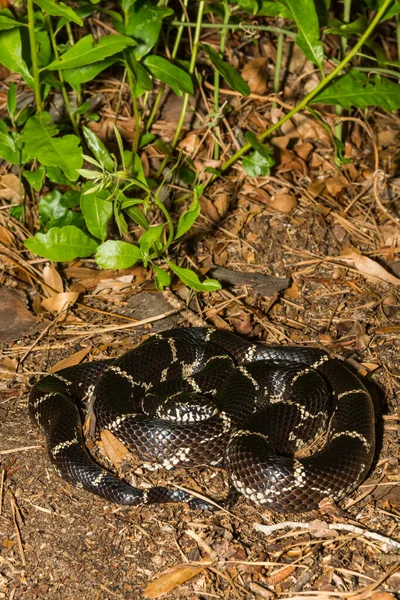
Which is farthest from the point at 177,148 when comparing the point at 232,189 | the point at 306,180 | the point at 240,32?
the point at 240,32

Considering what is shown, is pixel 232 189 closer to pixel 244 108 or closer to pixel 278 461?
pixel 244 108

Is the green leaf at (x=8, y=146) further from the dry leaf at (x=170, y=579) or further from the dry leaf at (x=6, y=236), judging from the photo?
the dry leaf at (x=170, y=579)

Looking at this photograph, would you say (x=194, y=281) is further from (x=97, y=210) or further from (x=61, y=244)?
(x=61, y=244)

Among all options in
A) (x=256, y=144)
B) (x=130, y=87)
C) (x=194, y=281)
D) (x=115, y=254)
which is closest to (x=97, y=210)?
(x=115, y=254)

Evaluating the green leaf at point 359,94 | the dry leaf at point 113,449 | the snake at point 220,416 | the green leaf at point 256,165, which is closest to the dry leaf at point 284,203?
the green leaf at point 256,165

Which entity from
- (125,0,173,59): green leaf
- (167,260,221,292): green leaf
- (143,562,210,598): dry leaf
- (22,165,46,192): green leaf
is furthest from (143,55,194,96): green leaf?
(143,562,210,598): dry leaf
